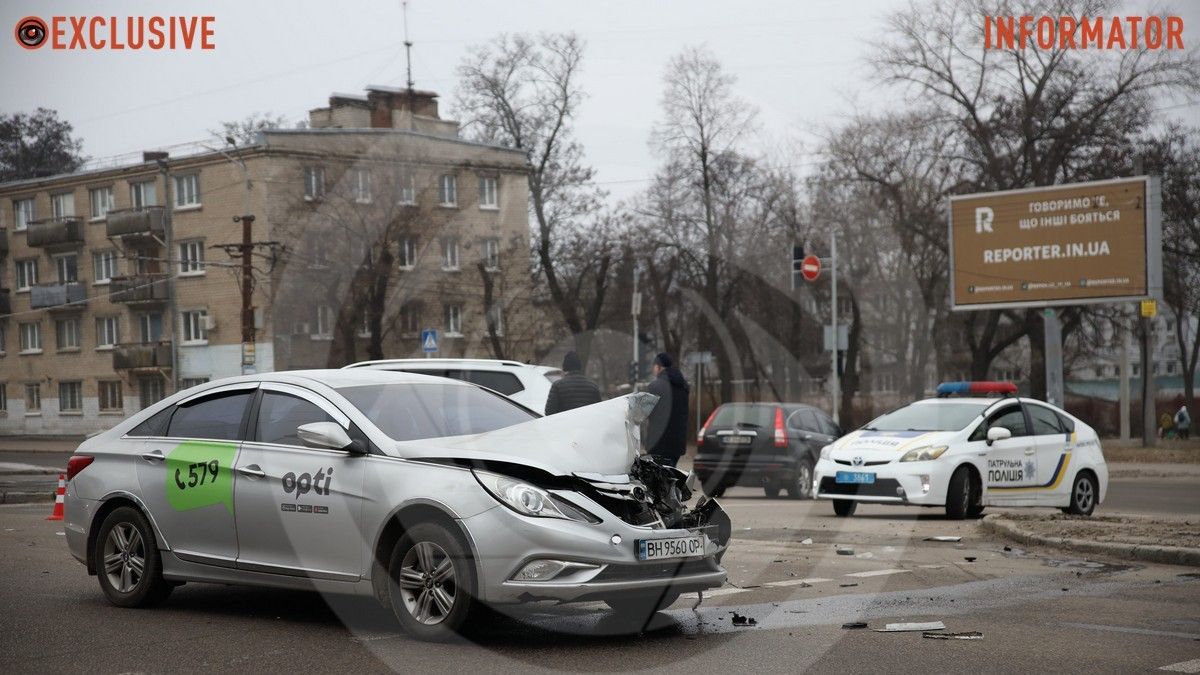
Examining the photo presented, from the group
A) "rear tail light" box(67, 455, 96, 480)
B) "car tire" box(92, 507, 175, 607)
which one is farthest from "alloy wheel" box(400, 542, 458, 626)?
"rear tail light" box(67, 455, 96, 480)

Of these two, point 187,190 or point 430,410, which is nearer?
point 430,410

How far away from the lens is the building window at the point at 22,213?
67062mm

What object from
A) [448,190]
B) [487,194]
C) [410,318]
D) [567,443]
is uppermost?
[487,194]

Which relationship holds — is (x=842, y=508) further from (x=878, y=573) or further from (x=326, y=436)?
(x=326, y=436)

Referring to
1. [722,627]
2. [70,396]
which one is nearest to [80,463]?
[722,627]

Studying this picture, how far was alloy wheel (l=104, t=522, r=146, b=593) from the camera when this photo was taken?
8633 millimetres

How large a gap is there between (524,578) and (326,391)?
76.2 inches

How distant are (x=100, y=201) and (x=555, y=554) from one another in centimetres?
6206

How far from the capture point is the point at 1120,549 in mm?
11633

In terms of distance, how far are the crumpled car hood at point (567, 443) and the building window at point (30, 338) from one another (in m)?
65.2

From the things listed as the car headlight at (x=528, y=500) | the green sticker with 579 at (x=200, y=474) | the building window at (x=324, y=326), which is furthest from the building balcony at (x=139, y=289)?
the car headlight at (x=528, y=500)

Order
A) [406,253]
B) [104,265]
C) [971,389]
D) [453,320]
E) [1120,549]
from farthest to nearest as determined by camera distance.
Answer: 1. [104,265]
2. [453,320]
3. [406,253]
4. [971,389]
5. [1120,549]

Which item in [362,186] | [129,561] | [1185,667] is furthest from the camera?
[362,186]

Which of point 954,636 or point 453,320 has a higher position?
point 453,320
